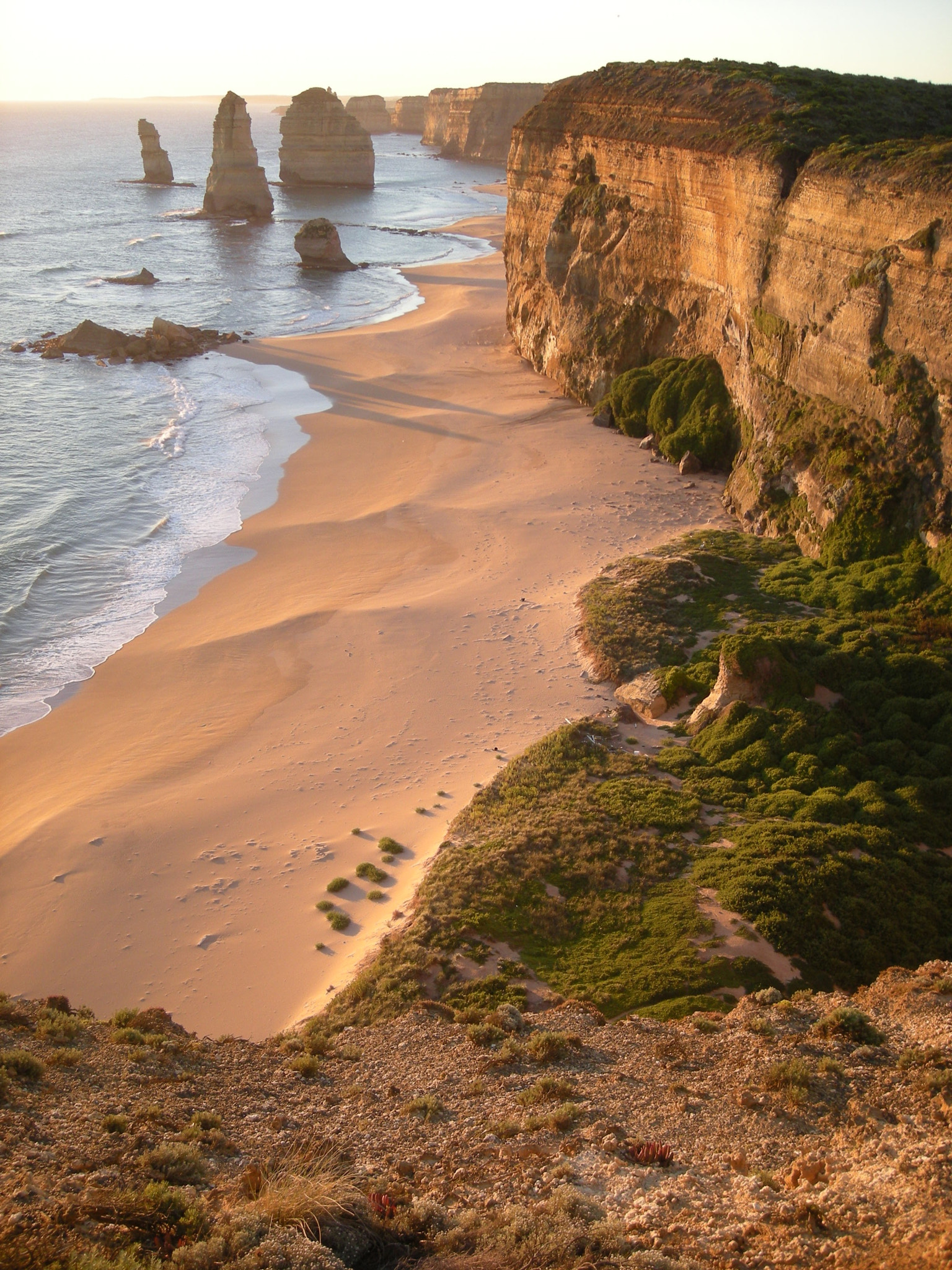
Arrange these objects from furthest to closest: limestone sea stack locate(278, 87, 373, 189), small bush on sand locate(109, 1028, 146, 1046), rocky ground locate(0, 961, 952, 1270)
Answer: limestone sea stack locate(278, 87, 373, 189) → small bush on sand locate(109, 1028, 146, 1046) → rocky ground locate(0, 961, 952, 1270)

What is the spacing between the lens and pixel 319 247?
60688mm

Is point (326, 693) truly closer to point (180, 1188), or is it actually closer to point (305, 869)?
Result: point (305, 869)

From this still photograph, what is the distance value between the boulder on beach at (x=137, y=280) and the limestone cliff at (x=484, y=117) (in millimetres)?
86139

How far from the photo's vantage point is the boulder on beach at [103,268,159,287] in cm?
5719

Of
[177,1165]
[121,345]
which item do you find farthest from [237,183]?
[177,1165]

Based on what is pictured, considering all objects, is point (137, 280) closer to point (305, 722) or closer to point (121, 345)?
point (121, 345)

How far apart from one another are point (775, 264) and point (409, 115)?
199102mm

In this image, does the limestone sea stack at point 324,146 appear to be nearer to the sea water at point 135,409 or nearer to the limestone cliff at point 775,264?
the sea water at point 135,409

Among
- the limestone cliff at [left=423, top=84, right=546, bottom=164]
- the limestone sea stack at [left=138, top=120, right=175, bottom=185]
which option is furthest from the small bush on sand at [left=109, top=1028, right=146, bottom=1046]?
the limestone cliff at [left=423, top=84, right=546, bottom=164]

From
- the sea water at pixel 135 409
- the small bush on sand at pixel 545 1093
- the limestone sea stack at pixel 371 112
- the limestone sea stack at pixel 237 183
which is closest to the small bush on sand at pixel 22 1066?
the small bush on sand at pixel 545 1093

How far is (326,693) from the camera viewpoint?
16.8 meters

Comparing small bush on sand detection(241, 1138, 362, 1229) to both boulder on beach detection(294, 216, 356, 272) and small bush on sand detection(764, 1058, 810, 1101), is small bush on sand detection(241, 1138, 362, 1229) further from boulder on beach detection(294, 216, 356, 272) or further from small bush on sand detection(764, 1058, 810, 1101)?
boulder on beach detection(294, 216, 356, 272)

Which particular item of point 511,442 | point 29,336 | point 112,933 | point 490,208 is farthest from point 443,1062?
point 490,208

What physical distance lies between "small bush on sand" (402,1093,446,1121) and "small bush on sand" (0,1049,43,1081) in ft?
10.7
